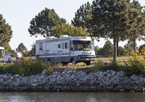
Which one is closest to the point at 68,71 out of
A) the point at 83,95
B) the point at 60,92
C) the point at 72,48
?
the point at 60,92

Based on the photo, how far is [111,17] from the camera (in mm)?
44469

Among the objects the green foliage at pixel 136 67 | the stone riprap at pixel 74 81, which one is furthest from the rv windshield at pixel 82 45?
the green foliage at pixel 136 67

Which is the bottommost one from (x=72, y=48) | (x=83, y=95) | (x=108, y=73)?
(x=83, y=95)

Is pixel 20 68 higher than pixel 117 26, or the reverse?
pixel 117 26

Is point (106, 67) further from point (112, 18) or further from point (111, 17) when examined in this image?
point (112, 18)

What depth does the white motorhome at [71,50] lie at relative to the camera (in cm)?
A: 2692

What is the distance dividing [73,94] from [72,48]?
26.8 feet

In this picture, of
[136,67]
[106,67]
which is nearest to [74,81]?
[106,67]

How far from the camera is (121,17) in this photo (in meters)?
43.8

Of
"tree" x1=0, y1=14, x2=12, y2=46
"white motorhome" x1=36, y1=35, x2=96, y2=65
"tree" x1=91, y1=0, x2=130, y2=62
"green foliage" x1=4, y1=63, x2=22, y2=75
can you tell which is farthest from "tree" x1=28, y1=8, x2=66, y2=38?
"green foliage" x1=4, y1=63, x2=22, y2=75

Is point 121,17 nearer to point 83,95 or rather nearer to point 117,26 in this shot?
point 117,26

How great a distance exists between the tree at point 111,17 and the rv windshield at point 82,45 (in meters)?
17.3

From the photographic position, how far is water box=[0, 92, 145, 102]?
1765cm

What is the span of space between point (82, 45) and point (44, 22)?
5189 centimetres
